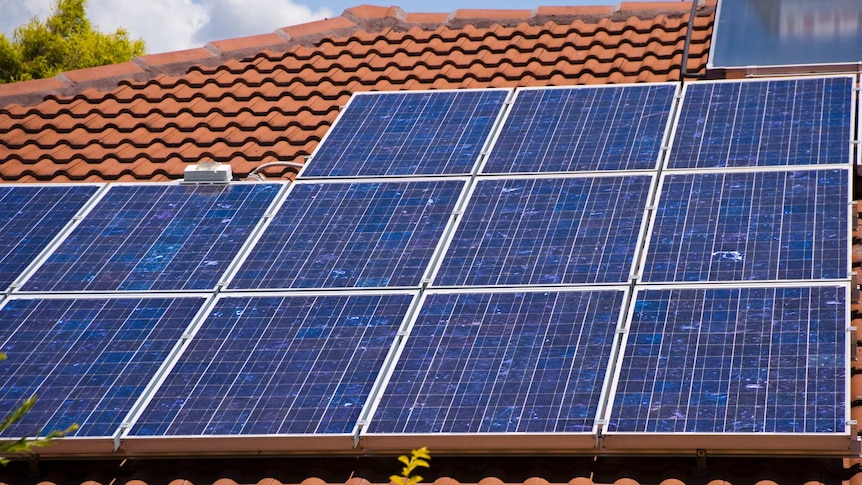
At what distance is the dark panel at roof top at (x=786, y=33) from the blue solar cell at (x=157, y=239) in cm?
492

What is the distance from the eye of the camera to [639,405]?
7465 mm

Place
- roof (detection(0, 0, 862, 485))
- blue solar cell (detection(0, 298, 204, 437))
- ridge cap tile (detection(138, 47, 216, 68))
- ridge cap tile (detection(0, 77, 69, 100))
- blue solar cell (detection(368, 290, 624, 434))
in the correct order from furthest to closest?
ridge cap tile (detection(138, 47, 216, 68)), ridge cap tile (detection(0, 77, 69, 100)), roof (detection(0, 0, 862, 485)), blue solar cell (detection(0, 298, 204, 437)), blue solar cell (detection(368, 290, 624, 434))

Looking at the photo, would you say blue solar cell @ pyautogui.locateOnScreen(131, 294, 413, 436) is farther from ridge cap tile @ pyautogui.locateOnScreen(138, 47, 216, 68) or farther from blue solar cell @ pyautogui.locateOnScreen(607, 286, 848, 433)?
ridge cap tile @ pyautogui.locateOnScreen(138, 47, 216, 68)

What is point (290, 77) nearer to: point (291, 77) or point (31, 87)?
point (291, 77)

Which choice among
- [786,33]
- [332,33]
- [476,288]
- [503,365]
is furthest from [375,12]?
[503,365]

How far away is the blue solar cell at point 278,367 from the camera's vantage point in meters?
7.87

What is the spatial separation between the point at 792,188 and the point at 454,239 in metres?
2.32

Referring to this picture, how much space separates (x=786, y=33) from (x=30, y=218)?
743cm

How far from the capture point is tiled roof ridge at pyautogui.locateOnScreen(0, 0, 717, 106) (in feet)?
48.4

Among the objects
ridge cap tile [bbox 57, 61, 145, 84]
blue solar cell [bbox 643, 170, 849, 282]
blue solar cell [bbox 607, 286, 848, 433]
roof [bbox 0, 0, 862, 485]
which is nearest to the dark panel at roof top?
roof [bbox 0, 0, 862, 485]

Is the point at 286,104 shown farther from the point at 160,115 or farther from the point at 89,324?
the point at 89,324

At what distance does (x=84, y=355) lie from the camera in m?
8.54

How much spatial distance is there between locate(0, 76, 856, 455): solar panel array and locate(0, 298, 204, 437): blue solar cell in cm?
2

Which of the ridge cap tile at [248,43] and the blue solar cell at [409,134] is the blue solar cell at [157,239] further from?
the ridge cap tile at [248,43]
